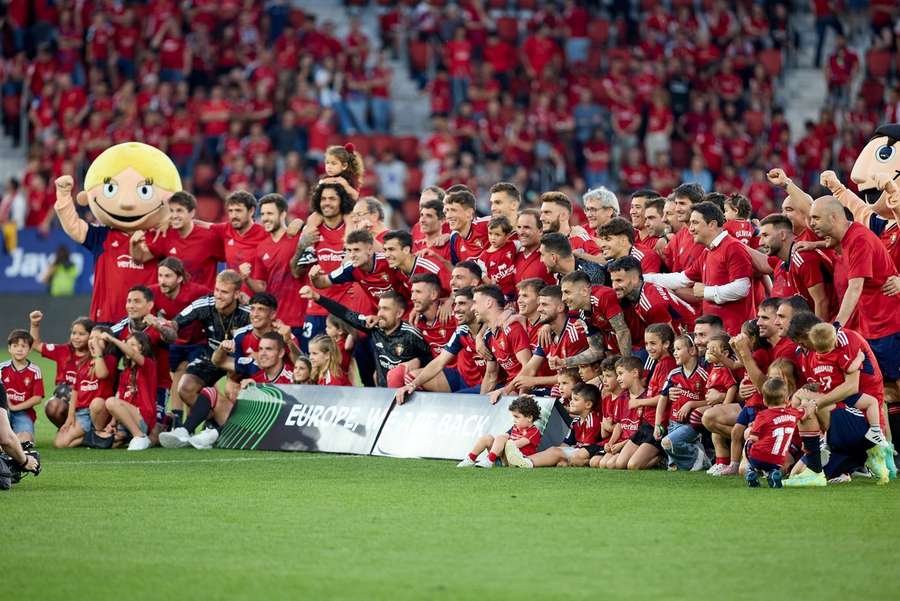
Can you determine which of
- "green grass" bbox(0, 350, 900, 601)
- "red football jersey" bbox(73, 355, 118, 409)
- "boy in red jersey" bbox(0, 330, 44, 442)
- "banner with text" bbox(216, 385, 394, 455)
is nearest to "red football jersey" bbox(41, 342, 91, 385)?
"red football jersey" bbox(73, 355, 118, 409)

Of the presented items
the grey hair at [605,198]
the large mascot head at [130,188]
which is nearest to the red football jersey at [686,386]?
the grey hair at [605,198]

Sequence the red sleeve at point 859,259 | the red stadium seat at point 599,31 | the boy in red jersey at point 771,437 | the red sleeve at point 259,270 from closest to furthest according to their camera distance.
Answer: the boy in red jersey at point 771,437 → the red sleeve at point 859,259 → the red sleeve at point 259,270 → the red stadium seat at point 599,31

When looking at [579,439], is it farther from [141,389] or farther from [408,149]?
[408,149]

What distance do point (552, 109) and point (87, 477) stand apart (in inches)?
716

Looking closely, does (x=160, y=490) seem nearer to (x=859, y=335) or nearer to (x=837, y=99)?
(x=859, y=335)

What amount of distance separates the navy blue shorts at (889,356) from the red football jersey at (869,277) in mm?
47

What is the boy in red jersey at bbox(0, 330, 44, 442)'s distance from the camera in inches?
511

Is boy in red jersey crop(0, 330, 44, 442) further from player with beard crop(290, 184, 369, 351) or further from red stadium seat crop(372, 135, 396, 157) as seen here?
red stadium seat crop(372, 135, 396, 157)

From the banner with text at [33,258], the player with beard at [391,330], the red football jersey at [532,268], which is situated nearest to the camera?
the red football jersey at [532,268]

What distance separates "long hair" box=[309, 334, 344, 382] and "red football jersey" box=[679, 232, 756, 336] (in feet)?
11.0

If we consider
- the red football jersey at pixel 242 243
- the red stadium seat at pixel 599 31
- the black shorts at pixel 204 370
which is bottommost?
the black shorts at pixel 204 370

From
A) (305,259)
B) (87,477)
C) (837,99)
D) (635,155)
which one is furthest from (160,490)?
(837,99)

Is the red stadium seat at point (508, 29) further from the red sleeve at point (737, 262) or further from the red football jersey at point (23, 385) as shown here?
the red sleeve at point (737, 262)

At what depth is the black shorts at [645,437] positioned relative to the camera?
36.5ft
